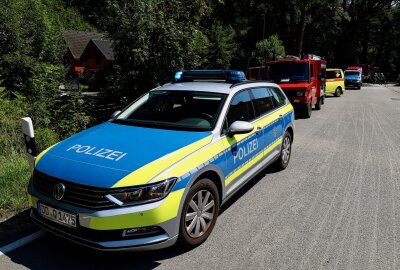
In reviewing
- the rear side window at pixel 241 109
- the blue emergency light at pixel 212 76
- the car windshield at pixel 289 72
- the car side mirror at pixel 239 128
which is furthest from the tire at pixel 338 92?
the car side mirror at pixel 239 128

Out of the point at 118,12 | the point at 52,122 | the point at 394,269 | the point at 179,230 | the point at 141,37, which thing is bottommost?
the point at 394,269

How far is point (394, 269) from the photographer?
3.39 m

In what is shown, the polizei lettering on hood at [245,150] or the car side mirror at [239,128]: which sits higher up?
the car side mirror at [239,128]

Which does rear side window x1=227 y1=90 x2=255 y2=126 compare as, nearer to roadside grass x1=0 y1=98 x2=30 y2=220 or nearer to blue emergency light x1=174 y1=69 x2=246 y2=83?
blue emergency light x1=174 y1=69 x2=246 y2=83

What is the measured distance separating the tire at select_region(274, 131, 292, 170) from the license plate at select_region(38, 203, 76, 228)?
4067 millimetres

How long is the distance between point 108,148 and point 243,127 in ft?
5.19

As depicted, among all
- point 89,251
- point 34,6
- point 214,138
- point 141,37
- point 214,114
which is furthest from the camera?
point 34,6

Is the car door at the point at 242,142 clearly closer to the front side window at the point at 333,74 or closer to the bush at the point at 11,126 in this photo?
the bush at the point at 11,126

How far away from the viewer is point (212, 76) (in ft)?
18.0

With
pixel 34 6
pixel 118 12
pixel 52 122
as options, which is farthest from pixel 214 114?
pixel 34 6

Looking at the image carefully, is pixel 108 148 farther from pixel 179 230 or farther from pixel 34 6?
pixel 34 6

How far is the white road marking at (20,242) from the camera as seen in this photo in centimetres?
367

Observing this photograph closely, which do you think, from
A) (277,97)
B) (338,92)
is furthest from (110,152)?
(338,92)

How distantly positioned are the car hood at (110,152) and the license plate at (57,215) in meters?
0.32
